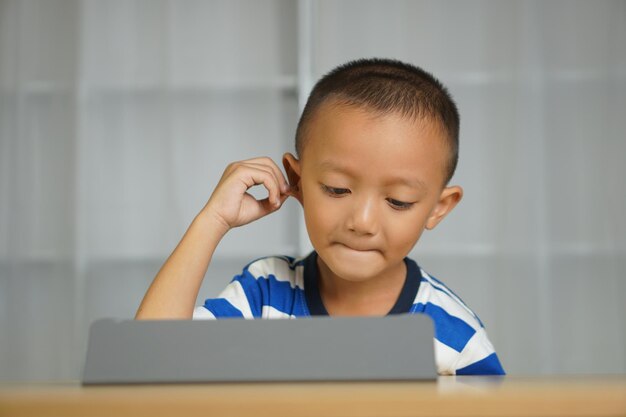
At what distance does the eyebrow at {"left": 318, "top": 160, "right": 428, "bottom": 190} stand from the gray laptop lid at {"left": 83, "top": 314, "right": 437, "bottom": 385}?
51cm

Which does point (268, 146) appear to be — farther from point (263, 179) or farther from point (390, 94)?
point (390, 94)

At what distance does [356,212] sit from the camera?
994 millimetres

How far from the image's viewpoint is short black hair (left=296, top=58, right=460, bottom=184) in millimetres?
1058

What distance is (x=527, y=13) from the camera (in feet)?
9.95

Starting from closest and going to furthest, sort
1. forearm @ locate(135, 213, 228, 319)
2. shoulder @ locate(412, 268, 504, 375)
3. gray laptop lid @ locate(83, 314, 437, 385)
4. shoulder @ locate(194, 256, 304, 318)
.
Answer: gray laptop lid @ locate(83, 314, 437, 385), forearm @ locate(135, 213, 228, 319), shoulder @ locate(412, 268, 504, 375), shoulder @ locate(194, 256, 304, 318)

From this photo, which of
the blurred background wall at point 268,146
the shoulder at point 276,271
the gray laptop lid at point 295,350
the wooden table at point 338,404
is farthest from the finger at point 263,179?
the blurred background wall at point 268,146

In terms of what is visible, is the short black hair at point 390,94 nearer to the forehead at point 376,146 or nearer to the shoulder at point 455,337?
the forehead at point 376,146

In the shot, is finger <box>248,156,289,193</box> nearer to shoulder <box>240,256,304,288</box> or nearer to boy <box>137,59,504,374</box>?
boy <box>137,59,504,374</box>

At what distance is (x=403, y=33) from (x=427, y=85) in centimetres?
202

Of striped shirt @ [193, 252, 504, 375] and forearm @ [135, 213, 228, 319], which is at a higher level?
forearm @ [135, 213, 228, 319]

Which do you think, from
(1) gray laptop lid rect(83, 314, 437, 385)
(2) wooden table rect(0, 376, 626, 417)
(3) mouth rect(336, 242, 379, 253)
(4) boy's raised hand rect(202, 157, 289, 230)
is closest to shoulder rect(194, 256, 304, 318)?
(4) boy's raised hand rect(202, 157, 289, 230)

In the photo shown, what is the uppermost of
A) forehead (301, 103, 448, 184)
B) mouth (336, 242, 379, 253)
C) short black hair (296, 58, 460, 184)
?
short black hair (296, 58, 460, 184)

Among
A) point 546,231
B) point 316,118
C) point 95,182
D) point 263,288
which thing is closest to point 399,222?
point 316,118

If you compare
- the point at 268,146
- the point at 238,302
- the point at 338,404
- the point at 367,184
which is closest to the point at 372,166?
the point at 367,184
